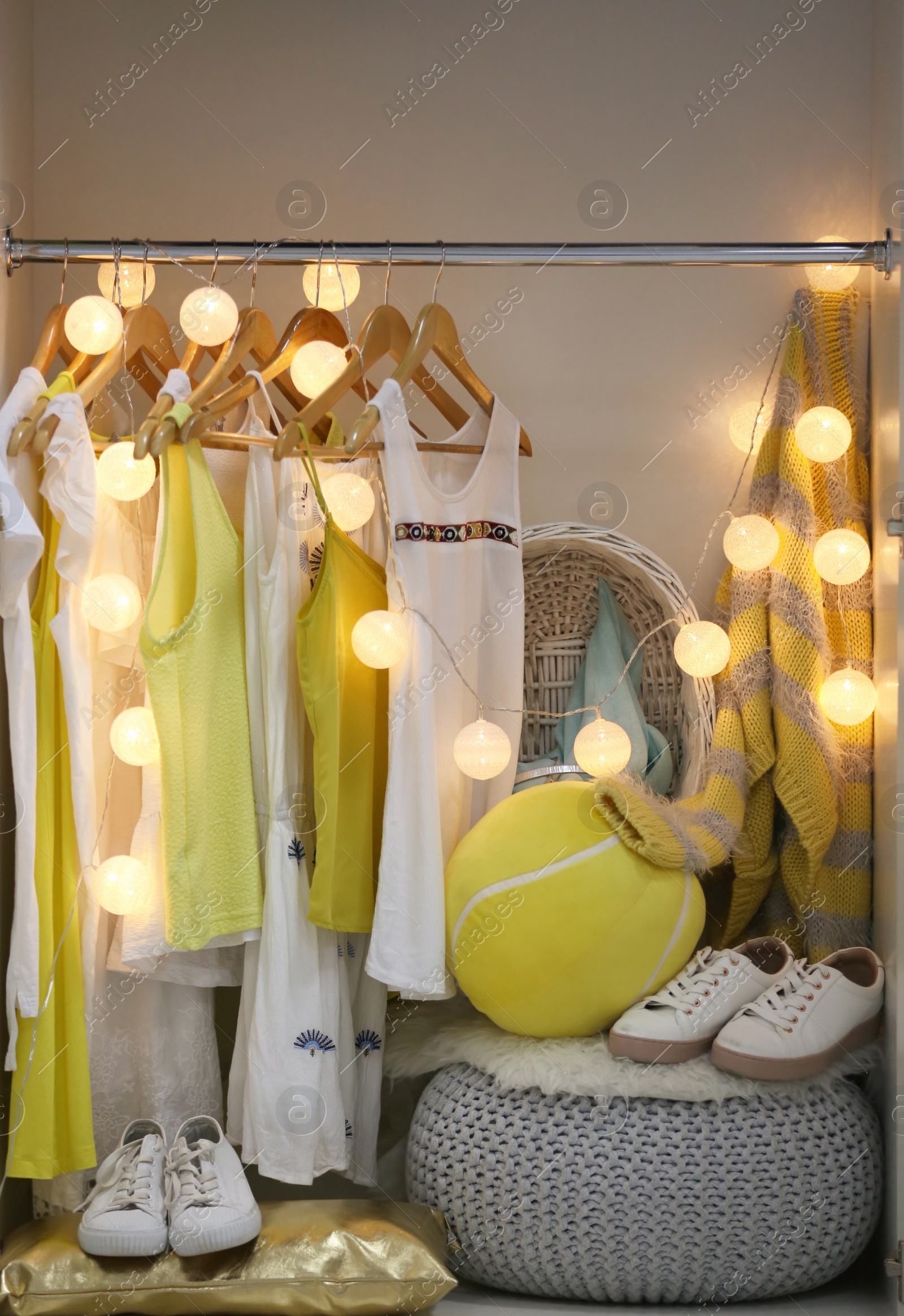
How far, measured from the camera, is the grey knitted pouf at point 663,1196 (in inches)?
60.4

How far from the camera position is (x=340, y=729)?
1706 millimetres

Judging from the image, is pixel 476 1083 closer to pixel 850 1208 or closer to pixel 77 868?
pixel 850 1208

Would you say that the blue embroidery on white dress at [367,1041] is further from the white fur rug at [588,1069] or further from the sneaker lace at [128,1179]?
the sneaker lace at [128,1179]

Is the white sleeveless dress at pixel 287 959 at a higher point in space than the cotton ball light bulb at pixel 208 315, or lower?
lower

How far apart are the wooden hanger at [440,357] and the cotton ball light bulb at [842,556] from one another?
0.56 m

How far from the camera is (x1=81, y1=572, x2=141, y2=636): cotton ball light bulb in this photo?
1.66 meters

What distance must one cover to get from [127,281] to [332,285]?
1.24ft

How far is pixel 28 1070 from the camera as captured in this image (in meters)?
1.62

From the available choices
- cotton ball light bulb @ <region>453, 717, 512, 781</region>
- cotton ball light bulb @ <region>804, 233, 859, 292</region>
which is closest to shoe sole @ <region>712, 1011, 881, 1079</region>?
cotton ball light bulb @ <region>453, 717, 512, 781</region>

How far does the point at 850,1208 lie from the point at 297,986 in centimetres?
89

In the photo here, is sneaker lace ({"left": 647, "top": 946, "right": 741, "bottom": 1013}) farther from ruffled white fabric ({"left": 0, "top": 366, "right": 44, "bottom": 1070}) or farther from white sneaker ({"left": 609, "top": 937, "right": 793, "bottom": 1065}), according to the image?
ruffled white fabric ({"left": 0, "top": 366, "right": 44, "bottom": 1070})

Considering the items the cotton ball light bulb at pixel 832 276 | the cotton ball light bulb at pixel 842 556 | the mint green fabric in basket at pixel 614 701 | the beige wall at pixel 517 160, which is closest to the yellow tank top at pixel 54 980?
the mint green fabric in basket at pixel 614 701

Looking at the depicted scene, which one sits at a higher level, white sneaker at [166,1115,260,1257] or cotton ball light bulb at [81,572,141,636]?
cotton ball light bulb at [81,572,141,636]

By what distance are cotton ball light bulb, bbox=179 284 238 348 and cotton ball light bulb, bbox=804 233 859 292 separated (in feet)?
3.53
